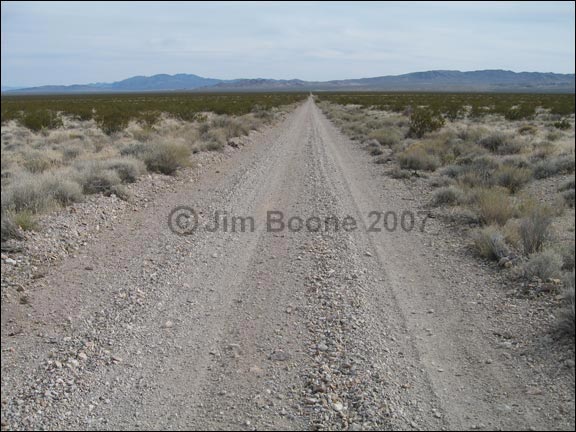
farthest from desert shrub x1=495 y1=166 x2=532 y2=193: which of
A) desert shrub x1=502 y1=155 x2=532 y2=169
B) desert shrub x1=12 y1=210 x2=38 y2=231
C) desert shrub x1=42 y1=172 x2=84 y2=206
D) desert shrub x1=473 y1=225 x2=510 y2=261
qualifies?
desert shrub x1=12 y1=210 x2=38 y2=231

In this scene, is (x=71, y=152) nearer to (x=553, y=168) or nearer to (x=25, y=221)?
(x=25, y=221)

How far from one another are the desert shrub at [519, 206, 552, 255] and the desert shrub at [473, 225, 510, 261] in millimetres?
287

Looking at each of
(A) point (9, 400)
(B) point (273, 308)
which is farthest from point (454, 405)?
(A) point (9, 400)

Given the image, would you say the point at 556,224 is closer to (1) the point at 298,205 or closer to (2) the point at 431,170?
(1) the point at 298,205

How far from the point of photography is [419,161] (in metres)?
14.9

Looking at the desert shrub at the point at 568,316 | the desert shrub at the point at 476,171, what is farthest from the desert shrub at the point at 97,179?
the desert shrub at the point at 568,316

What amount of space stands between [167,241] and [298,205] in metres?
3.24

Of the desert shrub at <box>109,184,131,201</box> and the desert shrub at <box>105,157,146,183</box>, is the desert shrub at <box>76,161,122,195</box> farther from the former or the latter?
the desert shrub at <box>105,157,146,183</box>

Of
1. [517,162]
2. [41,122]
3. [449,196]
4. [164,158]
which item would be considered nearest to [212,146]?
[164,158]

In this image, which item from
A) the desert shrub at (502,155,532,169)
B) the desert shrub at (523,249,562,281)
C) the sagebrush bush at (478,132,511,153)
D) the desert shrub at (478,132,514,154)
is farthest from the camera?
the sagebrush bush at (478,132,511,153)

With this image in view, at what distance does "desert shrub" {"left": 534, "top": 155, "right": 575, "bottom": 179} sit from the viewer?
12.8 m

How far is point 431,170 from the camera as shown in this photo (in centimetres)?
1470

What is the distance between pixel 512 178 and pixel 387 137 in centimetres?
958

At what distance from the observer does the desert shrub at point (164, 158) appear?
43.3ft
